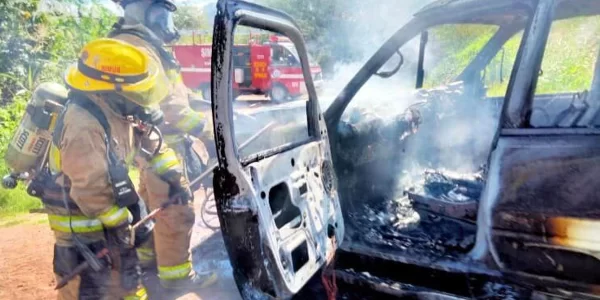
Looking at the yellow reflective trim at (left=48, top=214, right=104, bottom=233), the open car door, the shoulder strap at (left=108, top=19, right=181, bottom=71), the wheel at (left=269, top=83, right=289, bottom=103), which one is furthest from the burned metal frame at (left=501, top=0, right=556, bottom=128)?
the wheel at (left=269, top=83, right=289, bottom=103)

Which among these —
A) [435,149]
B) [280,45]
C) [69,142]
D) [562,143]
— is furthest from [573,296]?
[280,45]

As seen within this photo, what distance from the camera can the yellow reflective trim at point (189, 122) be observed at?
3.77 metres

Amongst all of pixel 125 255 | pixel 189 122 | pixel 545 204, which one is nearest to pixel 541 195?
pixel 545 204

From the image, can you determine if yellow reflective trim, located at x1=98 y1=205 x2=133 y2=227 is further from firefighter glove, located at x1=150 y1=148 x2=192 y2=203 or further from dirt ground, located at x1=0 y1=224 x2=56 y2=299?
dirt ground, located at x1=0 y1=224 x2=56 y2=299

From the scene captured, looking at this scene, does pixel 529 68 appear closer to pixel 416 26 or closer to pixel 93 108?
pixel 416 26

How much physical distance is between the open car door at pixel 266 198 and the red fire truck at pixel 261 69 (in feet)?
41.6

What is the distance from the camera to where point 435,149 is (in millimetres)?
3748

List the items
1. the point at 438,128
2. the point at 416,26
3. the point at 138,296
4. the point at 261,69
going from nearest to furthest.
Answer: the point at 416,26
the point at 138,296
the point at 438,128
the point at 261,69

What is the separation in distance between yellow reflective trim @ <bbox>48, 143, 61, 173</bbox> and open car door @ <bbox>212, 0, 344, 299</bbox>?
1315mm

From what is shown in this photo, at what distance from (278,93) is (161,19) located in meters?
11.4

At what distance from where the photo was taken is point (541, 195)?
5.35ft

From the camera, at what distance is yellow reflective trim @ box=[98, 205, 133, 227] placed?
8.29 ft

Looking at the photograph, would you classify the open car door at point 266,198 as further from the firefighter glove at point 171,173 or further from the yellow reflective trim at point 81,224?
the firefighter glove at point 171,173

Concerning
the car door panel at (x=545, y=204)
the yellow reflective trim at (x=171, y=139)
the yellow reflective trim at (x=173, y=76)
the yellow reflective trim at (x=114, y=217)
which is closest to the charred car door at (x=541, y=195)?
the car door panel at (x=545, y=204)
